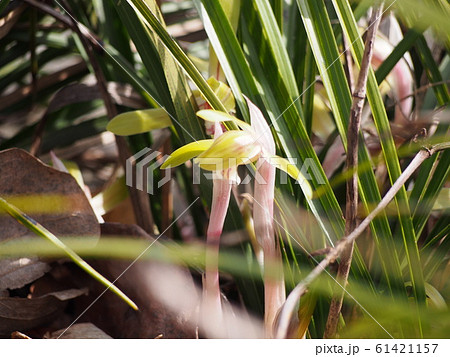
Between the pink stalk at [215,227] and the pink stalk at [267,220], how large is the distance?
0.02 metres

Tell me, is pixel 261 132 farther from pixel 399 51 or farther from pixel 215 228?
pixel 399 51

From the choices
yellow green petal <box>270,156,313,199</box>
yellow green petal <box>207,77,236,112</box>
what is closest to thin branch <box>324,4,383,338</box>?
yellow green petal <box>270,156,313,199</box>

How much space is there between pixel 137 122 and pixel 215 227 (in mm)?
141

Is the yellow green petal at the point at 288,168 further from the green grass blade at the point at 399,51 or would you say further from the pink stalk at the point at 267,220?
the green grass blade at the point at 399,51

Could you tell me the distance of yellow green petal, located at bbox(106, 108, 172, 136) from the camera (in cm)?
45

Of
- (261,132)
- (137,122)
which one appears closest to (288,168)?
(261,132)

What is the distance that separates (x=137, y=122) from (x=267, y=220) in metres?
0.16

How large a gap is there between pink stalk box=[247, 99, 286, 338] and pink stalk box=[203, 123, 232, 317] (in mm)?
20

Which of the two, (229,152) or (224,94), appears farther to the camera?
(224,94)

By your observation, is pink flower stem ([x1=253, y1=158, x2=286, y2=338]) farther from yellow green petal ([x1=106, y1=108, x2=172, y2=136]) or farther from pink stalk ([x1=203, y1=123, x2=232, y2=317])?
yellow green petal ([x1=106, y1=108, x2=172, y2=136])

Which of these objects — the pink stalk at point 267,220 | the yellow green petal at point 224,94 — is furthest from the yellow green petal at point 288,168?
the yellow green petal at point 224,94

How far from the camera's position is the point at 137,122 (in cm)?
45

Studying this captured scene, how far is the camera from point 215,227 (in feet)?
1.17

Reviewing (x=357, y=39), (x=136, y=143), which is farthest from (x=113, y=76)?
(x=357, y=39)
